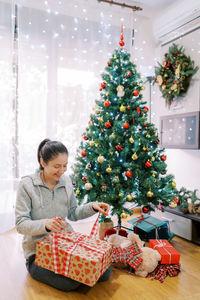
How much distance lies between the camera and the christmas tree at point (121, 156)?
8.00 feet

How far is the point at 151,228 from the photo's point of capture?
2.51 metres

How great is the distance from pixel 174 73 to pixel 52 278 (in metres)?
2.64

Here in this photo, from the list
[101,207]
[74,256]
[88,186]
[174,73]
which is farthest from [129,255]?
[174,73]

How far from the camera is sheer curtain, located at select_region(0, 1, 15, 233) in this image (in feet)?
9.58

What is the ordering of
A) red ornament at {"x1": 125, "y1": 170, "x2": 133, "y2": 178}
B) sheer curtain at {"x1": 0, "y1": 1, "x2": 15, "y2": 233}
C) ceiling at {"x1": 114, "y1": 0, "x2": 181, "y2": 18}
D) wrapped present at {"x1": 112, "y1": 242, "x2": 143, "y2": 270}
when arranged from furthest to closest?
ceiling at {"x1": 114, "y1": 0, "x2": 181, "y2": 18} → sheer curtain at {"x1": 0, "y1": 1, "x2": 15, "y2": 233} → red ornament at {"x1": 125, "y1": 170, "x2": 133, "y2": 178} → wrapped present at {"x1": 112, "y1": 242, "x2": 143, "y2": 270}

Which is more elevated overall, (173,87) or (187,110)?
(173,87)

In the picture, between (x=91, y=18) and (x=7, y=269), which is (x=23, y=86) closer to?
(x=91, y=18)

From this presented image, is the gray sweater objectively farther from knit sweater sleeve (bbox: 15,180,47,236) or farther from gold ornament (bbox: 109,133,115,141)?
gold ornament (bbox: 109,133,115,141)

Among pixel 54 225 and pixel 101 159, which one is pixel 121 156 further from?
pixel 54 225

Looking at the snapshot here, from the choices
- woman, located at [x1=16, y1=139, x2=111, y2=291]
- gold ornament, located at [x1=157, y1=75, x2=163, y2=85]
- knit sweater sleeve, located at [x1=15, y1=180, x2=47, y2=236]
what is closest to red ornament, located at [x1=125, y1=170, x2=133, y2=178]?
woman, located at [x1=16, y1=139, x2=111, y2=291]

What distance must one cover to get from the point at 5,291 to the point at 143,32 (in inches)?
138

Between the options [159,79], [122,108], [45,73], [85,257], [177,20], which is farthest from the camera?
[159,79]

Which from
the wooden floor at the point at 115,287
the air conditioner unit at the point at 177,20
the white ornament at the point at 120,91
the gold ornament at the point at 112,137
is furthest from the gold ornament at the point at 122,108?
the air conditioner unit at the point at 177,20

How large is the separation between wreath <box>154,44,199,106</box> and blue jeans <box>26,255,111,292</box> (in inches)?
89.9
